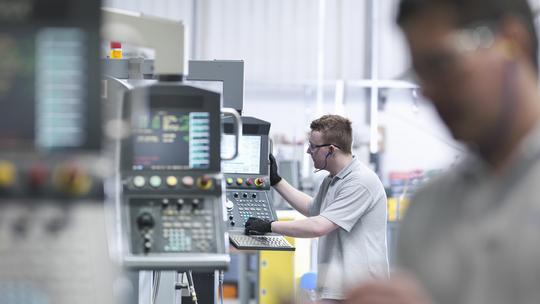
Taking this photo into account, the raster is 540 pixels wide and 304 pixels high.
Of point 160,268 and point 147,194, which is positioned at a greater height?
point 147,194

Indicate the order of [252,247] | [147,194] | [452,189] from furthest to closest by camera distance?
1. [252,247]
2. [147,194]
3. [452,189]

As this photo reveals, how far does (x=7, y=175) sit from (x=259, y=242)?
1959mm

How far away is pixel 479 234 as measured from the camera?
3.48 ft

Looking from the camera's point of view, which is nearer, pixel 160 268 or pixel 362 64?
pixel 160 268

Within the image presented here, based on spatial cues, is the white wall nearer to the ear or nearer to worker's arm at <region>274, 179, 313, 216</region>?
worker's arm at <region>274, 179, 313, 216</region>

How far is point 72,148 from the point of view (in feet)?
4.53

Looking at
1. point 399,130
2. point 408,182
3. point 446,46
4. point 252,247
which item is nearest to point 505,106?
point 446,46

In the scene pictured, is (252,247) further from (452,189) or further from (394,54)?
(394,54)

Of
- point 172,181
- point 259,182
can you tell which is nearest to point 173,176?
point 172,181

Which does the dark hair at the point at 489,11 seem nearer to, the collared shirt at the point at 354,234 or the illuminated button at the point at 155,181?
the illuminated button at the point at 155,181

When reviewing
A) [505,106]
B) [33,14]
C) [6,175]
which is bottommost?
[6,175]

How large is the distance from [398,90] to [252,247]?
17.9ft

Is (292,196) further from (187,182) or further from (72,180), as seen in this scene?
(72,180)

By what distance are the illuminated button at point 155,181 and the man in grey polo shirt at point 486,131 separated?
4.37 feet
